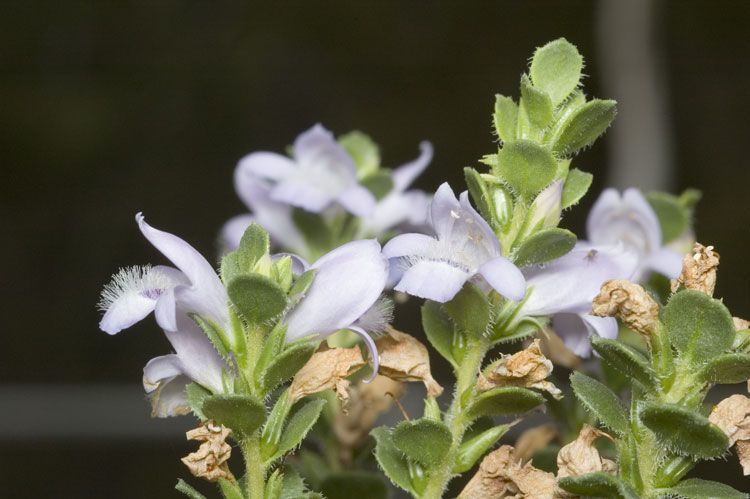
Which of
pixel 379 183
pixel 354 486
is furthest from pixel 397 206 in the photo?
pixel 354 486

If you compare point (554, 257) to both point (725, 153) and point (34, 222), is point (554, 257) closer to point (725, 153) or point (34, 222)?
point (725, 153)

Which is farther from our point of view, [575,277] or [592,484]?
[575,277]

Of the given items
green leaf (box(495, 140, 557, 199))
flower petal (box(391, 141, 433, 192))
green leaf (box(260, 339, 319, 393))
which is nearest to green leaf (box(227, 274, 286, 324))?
green leaf (box(260, 339, 319, 393))

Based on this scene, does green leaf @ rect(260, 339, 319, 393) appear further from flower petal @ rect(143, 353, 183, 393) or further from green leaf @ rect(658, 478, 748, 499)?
green leaf @ rect(658, 478, 748, 499)

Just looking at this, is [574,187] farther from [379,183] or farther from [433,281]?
[379,183]

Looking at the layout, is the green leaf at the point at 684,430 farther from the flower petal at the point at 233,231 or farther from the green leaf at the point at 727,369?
the flower petal at the point at 233,231

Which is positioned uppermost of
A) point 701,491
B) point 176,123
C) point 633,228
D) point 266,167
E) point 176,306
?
point 176,123

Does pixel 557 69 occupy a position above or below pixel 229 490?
above
